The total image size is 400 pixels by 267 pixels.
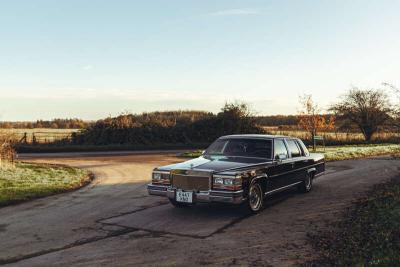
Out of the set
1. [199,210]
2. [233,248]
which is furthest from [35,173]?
[233,248]

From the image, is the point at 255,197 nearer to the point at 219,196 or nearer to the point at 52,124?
the point at 219,196

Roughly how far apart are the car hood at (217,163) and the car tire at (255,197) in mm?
486

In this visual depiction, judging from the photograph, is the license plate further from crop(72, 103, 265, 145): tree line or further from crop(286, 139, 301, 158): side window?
crop(72, 103, 265, 145): tree line

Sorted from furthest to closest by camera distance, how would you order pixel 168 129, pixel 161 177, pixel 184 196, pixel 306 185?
pixel 168 129 < pixel 306 185 < pixel 161 177 < pixel 184 196

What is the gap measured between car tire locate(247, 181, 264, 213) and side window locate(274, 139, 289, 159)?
108 centimetres

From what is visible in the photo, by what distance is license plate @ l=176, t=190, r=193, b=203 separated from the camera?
8.34 meters

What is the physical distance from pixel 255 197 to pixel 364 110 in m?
39.5

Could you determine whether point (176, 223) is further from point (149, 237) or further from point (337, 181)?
point (337, 181)

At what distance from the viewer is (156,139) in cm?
3509

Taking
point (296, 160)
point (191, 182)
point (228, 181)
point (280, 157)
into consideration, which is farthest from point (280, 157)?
point (191, 182)

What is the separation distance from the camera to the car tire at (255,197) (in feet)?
28.5

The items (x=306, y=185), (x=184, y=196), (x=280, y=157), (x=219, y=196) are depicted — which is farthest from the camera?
(x=306, y=185)

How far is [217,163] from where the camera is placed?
29.2 feet

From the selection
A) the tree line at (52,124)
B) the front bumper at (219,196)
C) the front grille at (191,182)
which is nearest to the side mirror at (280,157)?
the front bumper at (219,196)
